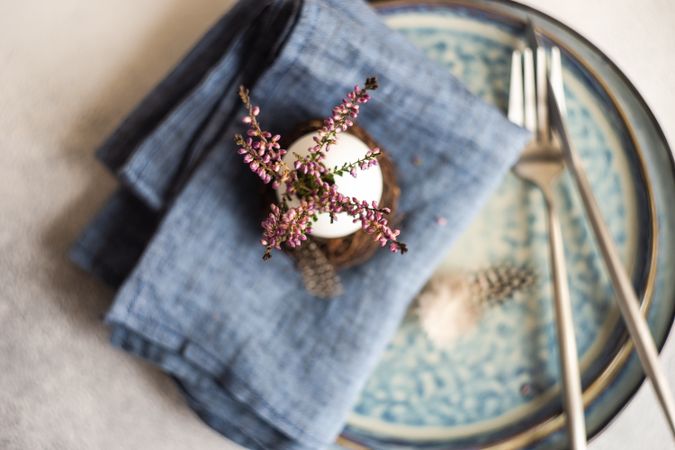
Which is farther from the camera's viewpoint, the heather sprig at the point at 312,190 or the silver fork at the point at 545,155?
the silver fork at the point at 545,155

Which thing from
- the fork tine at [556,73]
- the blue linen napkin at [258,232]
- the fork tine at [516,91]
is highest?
the fork tine at [556,73]

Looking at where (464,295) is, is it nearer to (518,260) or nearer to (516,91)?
(518,260)

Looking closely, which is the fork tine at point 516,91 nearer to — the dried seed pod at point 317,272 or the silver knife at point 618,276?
the silver knife at point 618,276

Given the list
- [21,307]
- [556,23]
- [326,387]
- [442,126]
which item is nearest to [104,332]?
[21,307]

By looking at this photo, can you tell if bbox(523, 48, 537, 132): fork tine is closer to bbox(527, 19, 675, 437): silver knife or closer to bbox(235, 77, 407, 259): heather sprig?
bbox(527, 19, 675, 437): silver knife

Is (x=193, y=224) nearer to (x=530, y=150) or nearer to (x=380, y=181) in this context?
(x=380, y=181)

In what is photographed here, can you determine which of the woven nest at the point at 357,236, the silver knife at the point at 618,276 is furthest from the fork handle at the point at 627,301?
the woven nest at the point at 357,236
